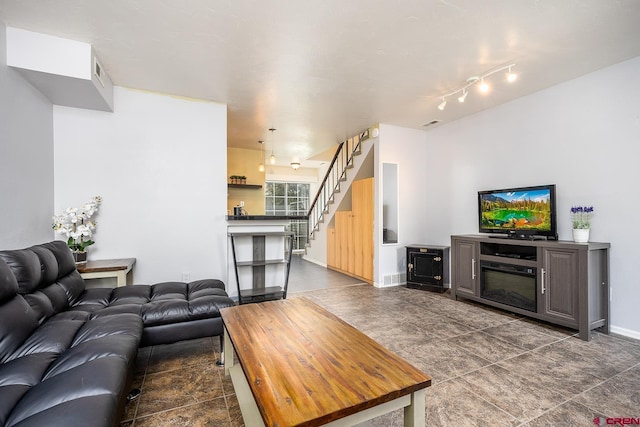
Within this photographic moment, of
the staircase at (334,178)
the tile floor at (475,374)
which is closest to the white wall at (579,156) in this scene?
the tile floor at (475,374)

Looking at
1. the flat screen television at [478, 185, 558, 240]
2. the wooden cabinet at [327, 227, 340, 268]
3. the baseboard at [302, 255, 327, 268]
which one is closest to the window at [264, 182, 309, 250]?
the baseboard at [302, 255, 327, 268]

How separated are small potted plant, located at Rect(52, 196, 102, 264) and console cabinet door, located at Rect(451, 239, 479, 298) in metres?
4.58

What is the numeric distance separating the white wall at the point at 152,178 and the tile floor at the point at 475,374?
1366 mm

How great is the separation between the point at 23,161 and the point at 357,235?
4.66 m

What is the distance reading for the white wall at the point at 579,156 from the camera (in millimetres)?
2916

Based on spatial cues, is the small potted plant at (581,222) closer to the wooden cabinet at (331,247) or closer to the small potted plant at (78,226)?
the wooden cabinet at (331,247)

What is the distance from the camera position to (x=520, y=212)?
3.66m

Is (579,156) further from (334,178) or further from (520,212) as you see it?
(334,178)

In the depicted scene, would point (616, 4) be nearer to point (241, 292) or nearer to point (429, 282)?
point (429, 282)

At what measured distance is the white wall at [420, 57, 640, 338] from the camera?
2.92 metres

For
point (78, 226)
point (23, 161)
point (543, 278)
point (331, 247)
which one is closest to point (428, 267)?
point (543, 278)

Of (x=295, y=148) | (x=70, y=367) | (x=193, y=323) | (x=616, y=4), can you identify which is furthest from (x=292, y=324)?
(x=295, y=148)

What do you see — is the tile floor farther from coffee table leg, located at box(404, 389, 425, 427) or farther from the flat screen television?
the flat screen television

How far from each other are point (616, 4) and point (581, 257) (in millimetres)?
2130
